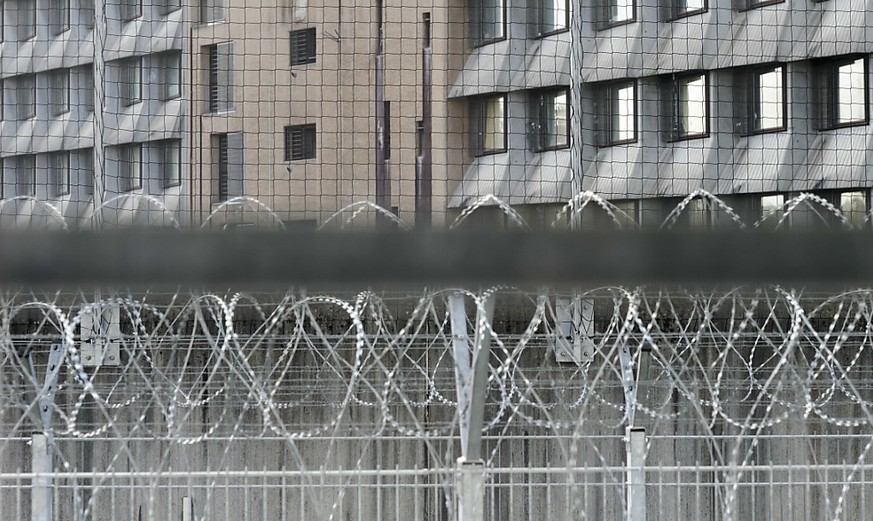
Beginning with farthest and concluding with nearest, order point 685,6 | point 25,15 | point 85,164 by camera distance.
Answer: point 25,15 < point 85,164 < point 685,6

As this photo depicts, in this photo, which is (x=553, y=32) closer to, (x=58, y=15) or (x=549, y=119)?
(x=549, y=119)

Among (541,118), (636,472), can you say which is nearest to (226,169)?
(541,118)

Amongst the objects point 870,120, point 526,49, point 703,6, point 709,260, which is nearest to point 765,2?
point 703,6

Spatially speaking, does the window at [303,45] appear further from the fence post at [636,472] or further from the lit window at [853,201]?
the fence post at [636,472]

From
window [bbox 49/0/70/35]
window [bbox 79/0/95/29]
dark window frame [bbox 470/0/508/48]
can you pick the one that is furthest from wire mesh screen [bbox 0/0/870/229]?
window [bbox 79/0/95/29]

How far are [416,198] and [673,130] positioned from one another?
7.17ft

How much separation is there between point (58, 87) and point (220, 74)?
1471mm

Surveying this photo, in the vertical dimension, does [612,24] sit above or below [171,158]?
above

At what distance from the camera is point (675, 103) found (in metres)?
9.08

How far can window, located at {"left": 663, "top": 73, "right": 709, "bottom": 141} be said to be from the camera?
9.05 m

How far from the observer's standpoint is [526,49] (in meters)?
9.11

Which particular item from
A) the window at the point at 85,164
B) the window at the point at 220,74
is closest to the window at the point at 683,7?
the window at the point at 220,74

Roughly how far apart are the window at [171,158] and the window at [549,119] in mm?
2471

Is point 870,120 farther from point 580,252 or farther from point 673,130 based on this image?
point 580,252
